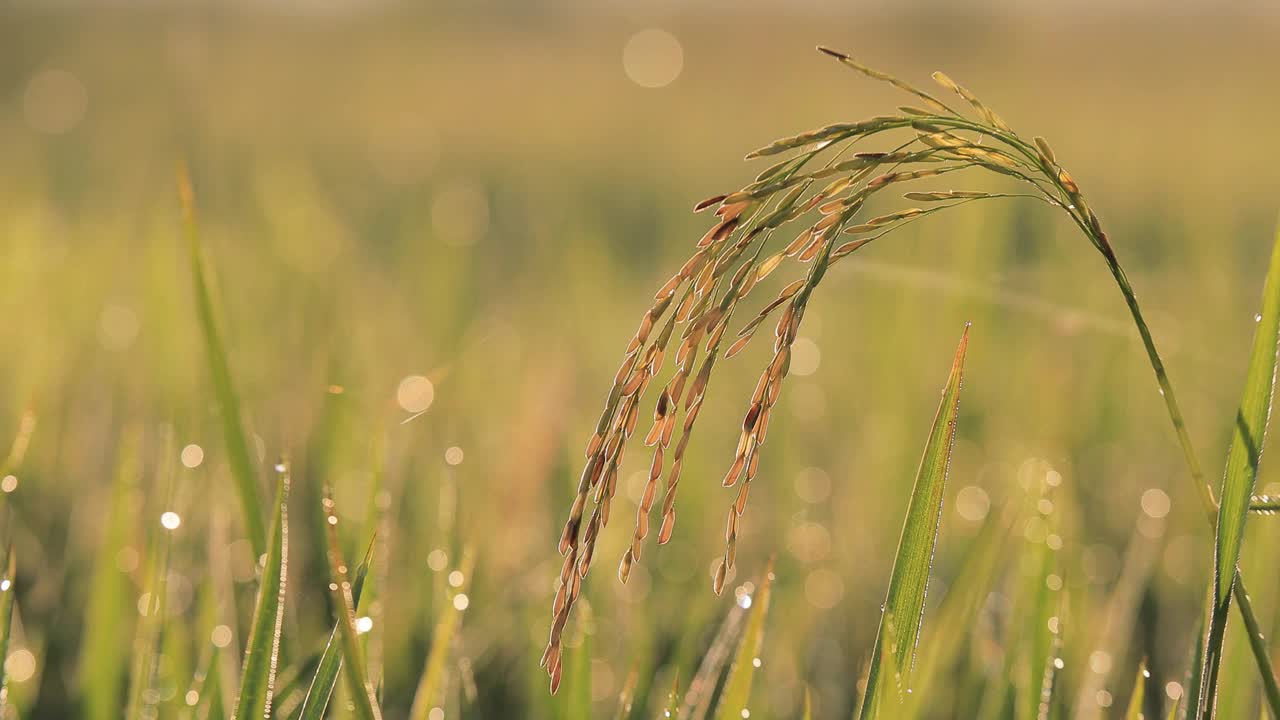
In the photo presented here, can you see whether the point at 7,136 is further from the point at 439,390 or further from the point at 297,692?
the point at 297,692

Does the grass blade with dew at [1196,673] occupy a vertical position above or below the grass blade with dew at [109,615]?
above

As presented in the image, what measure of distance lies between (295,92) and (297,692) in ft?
22.8

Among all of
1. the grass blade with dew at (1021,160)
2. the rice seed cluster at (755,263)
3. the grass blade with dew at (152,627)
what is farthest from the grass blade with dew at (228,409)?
the grass blade with dew at (1021,160)

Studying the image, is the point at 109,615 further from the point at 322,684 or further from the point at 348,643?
the point at 348,643

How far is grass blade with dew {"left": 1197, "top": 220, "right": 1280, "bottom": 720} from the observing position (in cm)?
72

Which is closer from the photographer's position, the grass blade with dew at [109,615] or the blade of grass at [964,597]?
the blade of grass at [964,597]

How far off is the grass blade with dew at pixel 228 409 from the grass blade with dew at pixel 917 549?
65 cm

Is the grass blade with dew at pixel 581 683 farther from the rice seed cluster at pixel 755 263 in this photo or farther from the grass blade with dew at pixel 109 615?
the grass blade with dew at pixel 109 615

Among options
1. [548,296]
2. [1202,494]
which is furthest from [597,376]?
[1202,494]

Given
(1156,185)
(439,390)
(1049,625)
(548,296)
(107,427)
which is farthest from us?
(1156,185)

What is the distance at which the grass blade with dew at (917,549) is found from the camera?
80 centimetres

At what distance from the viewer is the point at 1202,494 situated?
0.74m

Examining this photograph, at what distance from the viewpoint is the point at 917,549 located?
817 mm

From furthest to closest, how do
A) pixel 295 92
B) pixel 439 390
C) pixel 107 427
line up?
pixel 295 92 → pixel 439 390 → pixel 107 427
